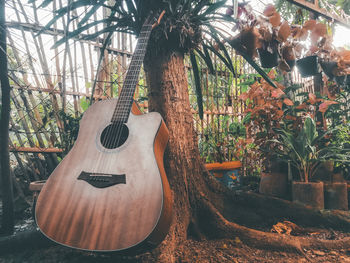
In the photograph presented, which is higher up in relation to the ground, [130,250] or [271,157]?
[271,157]

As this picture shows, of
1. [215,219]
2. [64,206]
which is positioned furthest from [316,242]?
[64,206]

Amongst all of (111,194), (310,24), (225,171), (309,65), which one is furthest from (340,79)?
(111,194)

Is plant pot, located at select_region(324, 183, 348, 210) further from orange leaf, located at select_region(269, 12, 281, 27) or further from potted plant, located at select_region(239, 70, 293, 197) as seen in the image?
orange leaf, located at select_region(269, 12, 281, 27)

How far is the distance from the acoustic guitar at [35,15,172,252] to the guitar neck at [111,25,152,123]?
82mm

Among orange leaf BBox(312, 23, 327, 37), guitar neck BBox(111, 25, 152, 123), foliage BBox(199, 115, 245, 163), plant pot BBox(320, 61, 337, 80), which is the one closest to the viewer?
guitar neck BBox(111, 25, 152, 123)

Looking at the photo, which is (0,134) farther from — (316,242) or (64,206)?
(316,242)

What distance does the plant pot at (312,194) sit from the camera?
1.49 meters

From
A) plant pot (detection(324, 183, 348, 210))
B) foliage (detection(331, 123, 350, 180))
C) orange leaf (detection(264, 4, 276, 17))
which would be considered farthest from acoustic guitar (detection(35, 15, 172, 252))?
foliage (detection(331, 123, 350, 180))

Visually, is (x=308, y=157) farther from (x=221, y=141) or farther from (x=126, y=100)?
(x=221, y=141)

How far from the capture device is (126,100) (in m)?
1.15

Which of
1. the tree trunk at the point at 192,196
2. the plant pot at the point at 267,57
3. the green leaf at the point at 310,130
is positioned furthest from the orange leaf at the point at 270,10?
the green leaf at the point at 310,130

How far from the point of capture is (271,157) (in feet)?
6.17

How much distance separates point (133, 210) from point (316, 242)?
1.07 m

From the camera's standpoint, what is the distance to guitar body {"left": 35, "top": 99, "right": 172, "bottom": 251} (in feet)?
2.47
